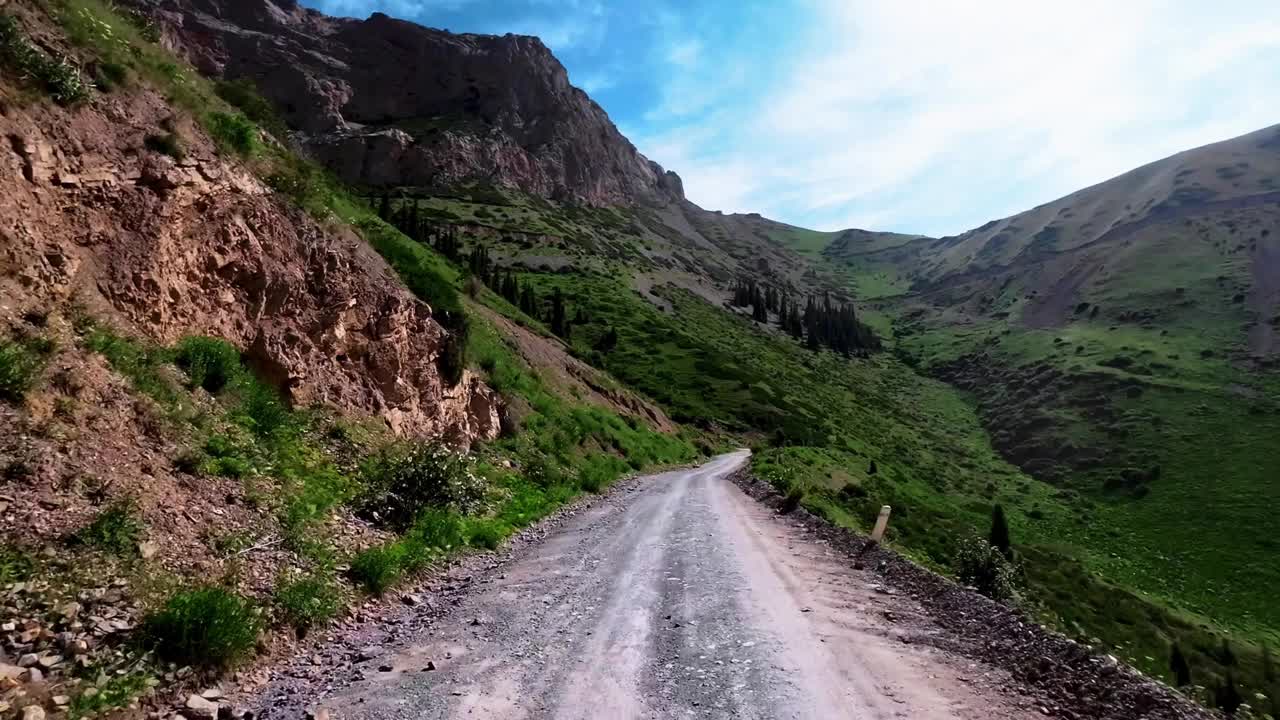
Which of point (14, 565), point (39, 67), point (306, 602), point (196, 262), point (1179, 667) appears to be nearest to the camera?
point (14, 565)

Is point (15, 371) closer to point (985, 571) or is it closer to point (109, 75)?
point (109, 75)

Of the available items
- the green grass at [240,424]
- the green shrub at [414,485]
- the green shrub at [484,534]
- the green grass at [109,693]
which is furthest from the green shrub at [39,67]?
the green shrub at [484,534]

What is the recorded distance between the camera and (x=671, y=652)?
799 centimetres

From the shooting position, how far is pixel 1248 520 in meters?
56.9

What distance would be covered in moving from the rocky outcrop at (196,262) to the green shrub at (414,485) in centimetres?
273

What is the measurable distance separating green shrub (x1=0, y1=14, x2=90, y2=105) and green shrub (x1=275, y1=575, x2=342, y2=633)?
31.3ft

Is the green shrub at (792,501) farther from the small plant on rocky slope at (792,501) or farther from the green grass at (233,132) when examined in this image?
the green grass at (233,132)

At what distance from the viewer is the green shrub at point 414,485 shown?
12031 millimetres

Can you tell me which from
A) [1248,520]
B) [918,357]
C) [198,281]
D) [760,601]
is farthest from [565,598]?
[918,357]

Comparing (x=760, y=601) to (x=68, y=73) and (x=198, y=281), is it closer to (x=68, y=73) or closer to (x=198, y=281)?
(x=198, y=281)

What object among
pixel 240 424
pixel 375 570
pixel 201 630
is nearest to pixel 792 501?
pixel 375 570

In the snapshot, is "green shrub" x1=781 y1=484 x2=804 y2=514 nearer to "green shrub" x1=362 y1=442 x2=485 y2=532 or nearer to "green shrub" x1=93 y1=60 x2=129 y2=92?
"green shrub" x1=362 y1=442 x2=485 y2=532

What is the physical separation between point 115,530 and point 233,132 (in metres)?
12.2

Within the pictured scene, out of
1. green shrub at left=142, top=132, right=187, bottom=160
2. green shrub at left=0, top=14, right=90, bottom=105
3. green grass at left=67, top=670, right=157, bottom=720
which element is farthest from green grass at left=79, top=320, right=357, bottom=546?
green shrub at left=0, top=14, right=90, bottom=105
